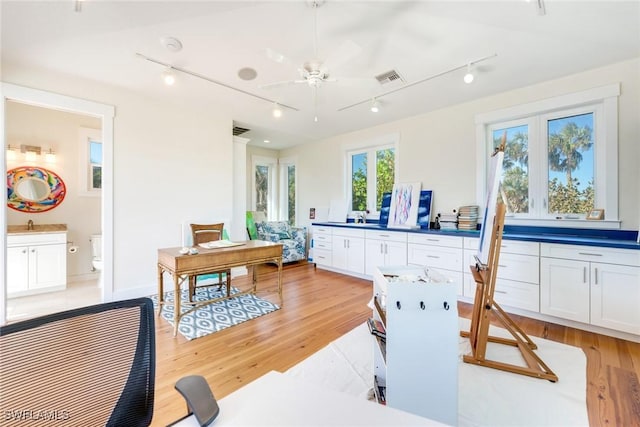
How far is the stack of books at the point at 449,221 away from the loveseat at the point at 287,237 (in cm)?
288

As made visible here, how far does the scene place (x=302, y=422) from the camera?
661 mm

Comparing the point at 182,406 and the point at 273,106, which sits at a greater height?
the point at 273,106

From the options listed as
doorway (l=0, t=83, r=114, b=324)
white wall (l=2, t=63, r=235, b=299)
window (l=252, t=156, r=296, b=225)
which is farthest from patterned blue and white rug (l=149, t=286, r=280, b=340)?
window (l=252, t=156, r=296, b=225)

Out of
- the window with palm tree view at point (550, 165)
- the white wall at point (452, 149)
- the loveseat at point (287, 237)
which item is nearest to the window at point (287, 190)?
the white wall at point (452, 149)

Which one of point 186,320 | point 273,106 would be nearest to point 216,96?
point 273,106

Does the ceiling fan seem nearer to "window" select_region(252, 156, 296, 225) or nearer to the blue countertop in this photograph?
the blue countertop

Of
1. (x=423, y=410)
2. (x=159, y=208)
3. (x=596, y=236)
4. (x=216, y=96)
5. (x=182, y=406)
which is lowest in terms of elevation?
(x=182, y=406)

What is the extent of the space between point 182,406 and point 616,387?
2.80 meters

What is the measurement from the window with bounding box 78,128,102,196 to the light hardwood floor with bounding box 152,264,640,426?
3010 mm

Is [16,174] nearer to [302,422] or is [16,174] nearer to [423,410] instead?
[302,422]

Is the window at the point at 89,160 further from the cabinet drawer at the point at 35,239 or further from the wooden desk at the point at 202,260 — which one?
the wooden desk at the point at 202,260

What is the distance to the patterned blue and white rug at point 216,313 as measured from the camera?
2645 mm

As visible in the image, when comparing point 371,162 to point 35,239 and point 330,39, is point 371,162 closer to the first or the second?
A: point 330,39

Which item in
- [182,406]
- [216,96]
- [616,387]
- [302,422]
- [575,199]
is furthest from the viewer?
[216,96]
